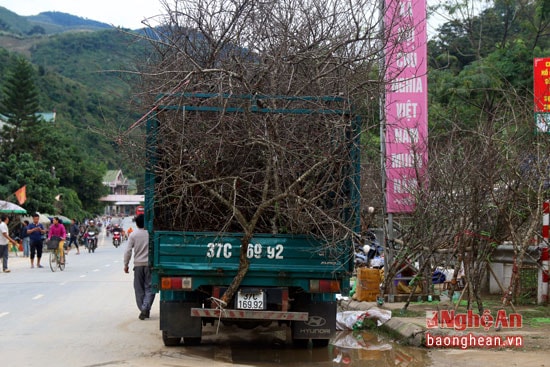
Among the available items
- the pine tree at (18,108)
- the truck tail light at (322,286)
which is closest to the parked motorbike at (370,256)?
the truck tail light at (322,286)

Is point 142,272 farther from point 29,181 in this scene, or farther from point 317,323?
point 29,181

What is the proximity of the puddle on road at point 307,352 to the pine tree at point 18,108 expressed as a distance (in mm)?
56821

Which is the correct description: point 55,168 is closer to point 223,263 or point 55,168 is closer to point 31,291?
point 31,291

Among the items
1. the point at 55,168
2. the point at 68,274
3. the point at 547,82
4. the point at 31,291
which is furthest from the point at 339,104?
the point at 55,168

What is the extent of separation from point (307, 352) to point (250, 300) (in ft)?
4.91

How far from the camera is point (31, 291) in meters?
17.0

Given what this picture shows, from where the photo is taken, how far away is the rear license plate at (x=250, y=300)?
8.98 metres

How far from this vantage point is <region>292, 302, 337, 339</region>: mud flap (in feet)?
31.6

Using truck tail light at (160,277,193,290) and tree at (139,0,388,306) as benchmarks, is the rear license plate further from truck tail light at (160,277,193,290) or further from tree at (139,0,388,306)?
truck tail light at (160,277,193,290)

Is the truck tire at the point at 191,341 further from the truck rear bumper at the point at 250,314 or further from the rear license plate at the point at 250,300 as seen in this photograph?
the rear license plate at the point at 250,300

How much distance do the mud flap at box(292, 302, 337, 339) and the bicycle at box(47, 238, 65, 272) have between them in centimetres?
1633

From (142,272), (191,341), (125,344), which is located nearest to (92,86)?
(142,272)

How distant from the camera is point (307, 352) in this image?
10023mm

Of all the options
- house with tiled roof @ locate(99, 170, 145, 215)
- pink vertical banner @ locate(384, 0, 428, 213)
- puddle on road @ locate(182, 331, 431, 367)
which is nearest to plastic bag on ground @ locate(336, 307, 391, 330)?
puddle on road @ locate(182, 331, 431, 367)
